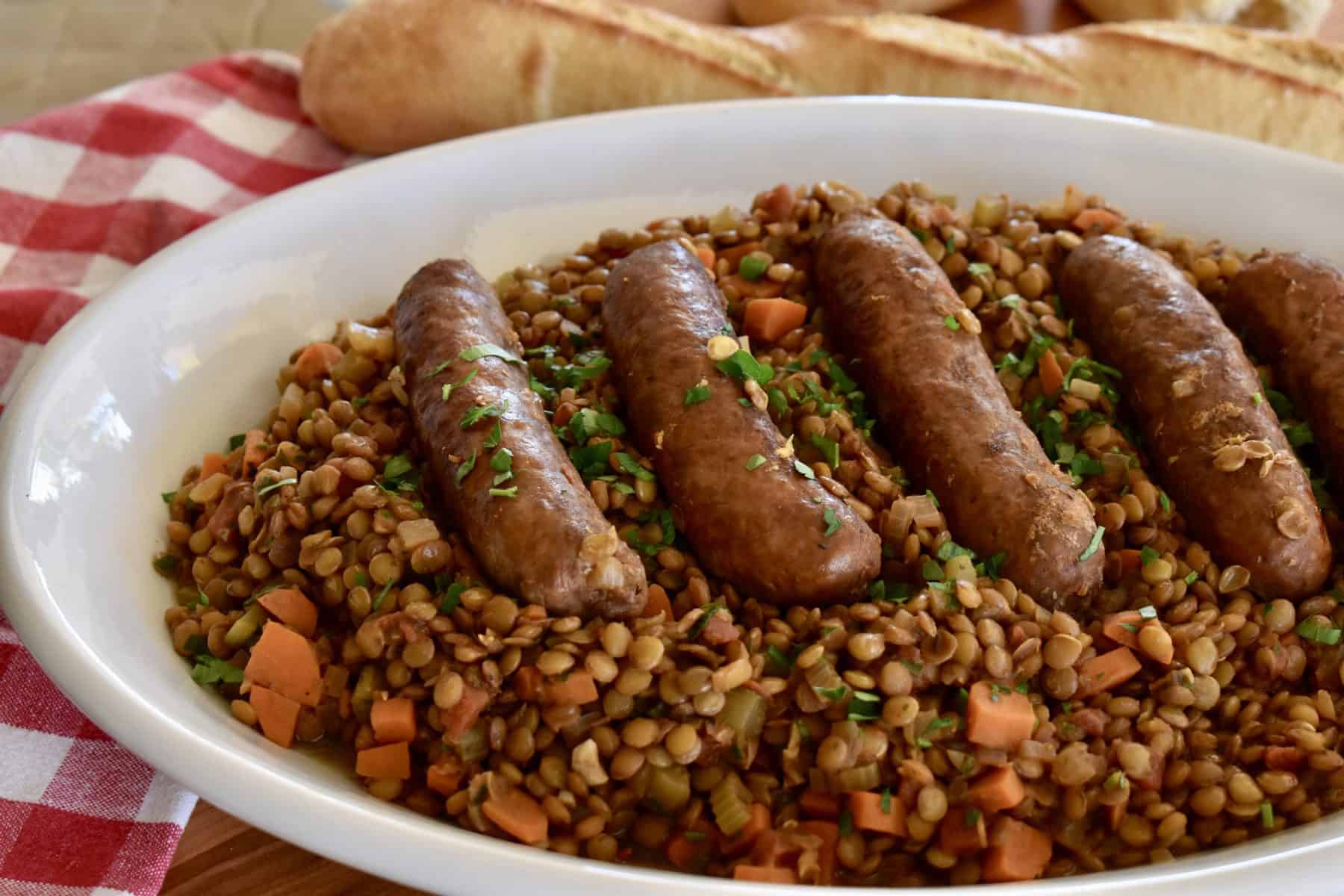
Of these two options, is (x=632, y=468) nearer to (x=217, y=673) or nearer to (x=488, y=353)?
(x=488, y=353)

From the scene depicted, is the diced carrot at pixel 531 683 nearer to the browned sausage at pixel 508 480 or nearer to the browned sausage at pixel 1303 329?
the browned sausage at pixel 508 480

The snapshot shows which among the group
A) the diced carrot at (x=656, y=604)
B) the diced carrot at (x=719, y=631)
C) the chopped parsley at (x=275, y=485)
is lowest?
the chopped parsley at (x=275, y=485)

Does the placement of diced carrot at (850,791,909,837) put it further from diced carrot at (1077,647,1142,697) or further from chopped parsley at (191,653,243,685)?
chopped parsley at (191,653,243,685)

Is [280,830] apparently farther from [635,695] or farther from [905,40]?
[905,40]

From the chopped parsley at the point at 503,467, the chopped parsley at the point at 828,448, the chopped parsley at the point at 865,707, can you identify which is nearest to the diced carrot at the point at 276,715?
the chopped parsley at the point at 503,467

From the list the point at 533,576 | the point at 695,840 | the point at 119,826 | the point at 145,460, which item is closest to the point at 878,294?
the point at 533,576

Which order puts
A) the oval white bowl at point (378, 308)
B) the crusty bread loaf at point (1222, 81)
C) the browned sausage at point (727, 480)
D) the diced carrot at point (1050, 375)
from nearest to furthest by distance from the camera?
1. the oval white bowl at point (378, 308)
2. the browned sausage at point (727, 480)
3. the diced carrot at point (1050, 375)
4. the crusty bread loaf at point (1222, 81)

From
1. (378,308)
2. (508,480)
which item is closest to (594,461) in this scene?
(508,480)
